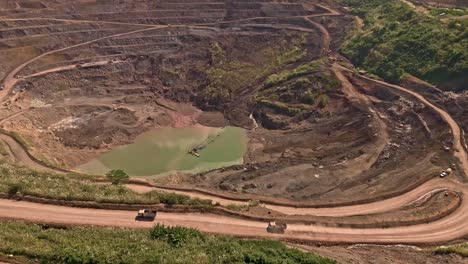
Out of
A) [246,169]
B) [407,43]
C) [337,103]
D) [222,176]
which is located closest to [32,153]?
[222,176]

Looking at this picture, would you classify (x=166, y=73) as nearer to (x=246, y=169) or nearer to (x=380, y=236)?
(x=246, y=169)

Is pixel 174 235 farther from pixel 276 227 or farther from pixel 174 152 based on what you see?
pixel 174 152

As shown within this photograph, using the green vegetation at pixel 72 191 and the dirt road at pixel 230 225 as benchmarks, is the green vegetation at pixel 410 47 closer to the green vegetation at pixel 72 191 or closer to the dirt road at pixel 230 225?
the dirt road at pixel 230 225

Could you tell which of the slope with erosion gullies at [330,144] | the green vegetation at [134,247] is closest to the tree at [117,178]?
the slope with erosion gullies at [330,144]

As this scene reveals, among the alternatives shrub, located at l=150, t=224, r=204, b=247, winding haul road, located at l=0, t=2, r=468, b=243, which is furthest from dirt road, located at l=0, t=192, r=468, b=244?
shrub, located at l=150, t=224, r=204, b=247

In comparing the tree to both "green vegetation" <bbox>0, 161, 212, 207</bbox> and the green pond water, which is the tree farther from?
the green pond water
